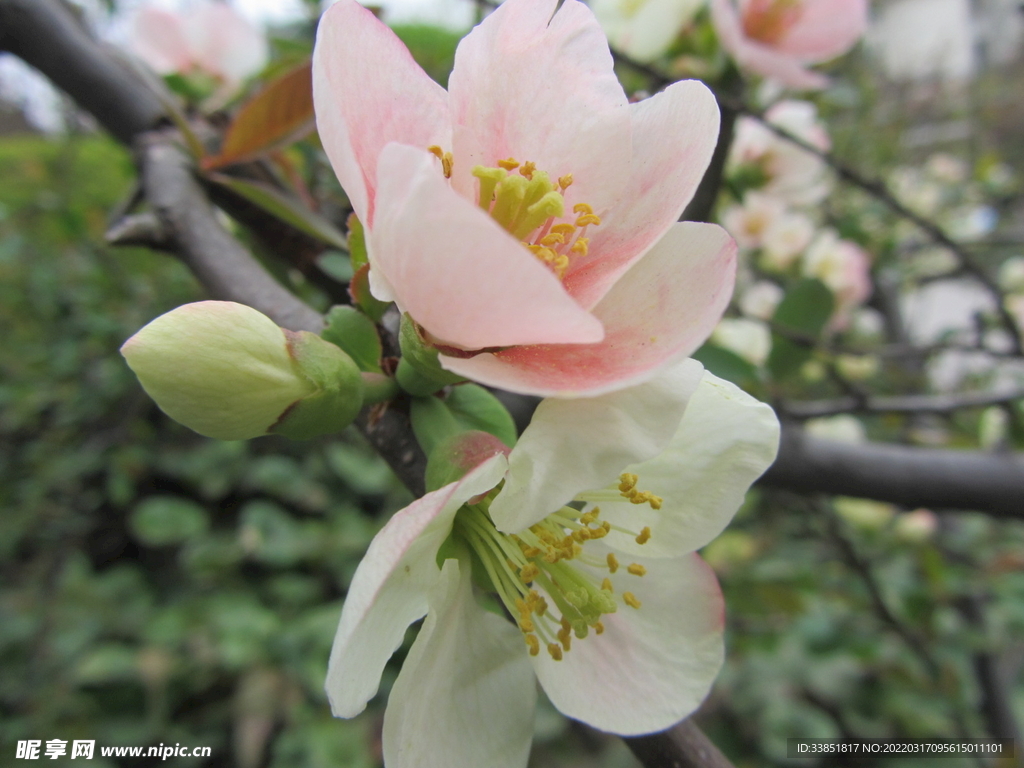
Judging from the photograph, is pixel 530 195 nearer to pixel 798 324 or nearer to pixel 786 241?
pixel 798 324

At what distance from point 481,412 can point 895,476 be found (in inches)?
25.9

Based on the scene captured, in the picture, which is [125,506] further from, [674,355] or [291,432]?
[674,355]

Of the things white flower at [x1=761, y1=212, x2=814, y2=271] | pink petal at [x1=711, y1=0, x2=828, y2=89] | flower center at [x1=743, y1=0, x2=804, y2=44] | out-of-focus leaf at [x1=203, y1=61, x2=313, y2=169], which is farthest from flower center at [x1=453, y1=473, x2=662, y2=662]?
white flower at [x1=761, y1=212, x2=814, y2=271]

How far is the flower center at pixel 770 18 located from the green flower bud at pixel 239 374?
2.63ft

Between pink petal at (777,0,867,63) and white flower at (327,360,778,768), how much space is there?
773mm

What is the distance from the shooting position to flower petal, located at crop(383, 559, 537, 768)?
0.33m

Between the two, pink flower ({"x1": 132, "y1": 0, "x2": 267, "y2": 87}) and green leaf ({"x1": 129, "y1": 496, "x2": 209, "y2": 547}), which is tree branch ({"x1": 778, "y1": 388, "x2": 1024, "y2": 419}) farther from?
green leaf ({"x1": 129, "y1": 496, "x2": 209, "y2": 547})

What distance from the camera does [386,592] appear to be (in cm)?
30

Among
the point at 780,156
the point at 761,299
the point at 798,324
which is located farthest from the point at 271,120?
the point at 761,299

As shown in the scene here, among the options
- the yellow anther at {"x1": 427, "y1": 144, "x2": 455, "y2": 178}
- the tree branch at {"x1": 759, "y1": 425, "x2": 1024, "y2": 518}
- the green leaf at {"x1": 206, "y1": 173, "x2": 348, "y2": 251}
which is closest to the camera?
the yellow anther at {"x1": 427, "y1": 144, "x2": 455, "y2": 178}

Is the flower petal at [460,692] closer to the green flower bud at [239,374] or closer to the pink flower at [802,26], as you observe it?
the green flower bud at [239,374]

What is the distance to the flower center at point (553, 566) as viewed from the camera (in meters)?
0.35

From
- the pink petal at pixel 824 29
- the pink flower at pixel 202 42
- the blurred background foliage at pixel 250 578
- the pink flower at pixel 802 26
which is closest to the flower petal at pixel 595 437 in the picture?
the pink flower at pixel 802 26

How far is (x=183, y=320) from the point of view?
0.97 feet
